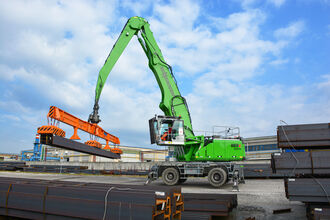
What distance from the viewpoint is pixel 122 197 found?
18.7ft

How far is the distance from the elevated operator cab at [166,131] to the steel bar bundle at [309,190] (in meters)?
8.92

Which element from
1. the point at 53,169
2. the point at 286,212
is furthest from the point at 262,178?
the point at 53,169

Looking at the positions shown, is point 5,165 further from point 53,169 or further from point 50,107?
point 50,107

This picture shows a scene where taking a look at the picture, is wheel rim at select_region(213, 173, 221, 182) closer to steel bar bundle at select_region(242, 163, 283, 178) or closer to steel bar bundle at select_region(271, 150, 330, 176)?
steel bar bundle at select_region(271, 150, 330, 176)

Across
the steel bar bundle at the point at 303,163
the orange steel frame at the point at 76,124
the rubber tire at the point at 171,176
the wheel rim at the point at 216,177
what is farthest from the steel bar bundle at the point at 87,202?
the rubber tire at the point at 171,176

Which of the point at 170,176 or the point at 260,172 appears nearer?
the point at 170,176

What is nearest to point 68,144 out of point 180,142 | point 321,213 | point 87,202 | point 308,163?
point 180,142

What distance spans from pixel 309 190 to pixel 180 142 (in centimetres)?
921

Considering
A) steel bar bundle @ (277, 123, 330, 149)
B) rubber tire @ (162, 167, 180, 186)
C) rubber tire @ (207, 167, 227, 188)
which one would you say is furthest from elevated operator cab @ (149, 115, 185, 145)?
steel bar bundle @ (277, 123, 330, 149)

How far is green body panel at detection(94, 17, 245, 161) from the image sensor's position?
1557 cm

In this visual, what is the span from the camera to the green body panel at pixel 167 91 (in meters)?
15.6

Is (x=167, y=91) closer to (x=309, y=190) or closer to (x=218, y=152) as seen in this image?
(x=218, y=152)

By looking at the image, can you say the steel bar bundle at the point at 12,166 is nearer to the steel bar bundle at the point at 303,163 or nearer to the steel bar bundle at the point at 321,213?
the steel bar bundle at the point at 303,163

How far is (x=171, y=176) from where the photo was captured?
51.8 ft
